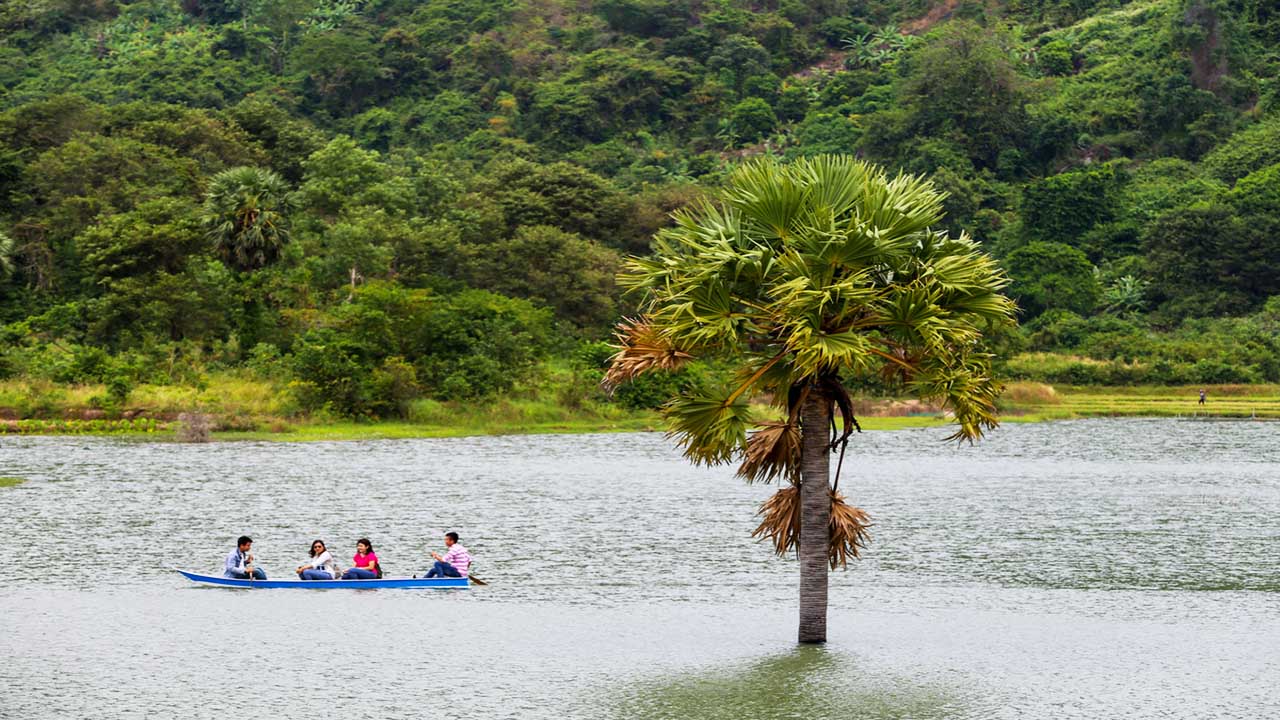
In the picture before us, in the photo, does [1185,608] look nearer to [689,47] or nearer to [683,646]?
[683,646]

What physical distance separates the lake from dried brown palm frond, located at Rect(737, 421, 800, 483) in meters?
3.60

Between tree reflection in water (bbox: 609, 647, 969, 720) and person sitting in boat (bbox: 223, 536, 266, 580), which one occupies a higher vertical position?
person sitting in boat (bbox: 223, 536, 266, 580)

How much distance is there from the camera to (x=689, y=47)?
194625mm

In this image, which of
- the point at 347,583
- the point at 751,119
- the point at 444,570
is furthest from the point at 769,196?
the point at 751,119

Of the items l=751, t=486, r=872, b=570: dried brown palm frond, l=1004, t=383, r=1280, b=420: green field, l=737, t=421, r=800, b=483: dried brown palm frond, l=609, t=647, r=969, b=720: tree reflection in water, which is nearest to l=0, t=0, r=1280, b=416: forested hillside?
l=1004, t=383, r=1280, b=420: green field

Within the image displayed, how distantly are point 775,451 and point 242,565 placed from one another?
605 inches

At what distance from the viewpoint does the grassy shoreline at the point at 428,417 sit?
81.4 meters

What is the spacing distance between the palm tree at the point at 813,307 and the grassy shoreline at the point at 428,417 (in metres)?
53.7

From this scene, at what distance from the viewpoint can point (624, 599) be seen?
3741cm

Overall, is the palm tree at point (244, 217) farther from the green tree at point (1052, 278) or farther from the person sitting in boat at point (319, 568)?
the green tree at point (1052, 278)

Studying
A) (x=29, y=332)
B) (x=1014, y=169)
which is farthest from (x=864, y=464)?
(x=1014, y=169)

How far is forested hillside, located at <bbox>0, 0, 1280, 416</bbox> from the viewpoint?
302ft

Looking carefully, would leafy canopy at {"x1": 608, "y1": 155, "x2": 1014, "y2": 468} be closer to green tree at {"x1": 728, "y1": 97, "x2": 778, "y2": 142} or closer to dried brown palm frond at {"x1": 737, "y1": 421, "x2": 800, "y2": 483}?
dried brown palm frond at {"x1": 737, "y1": 421, "x2": 800, "y2": 483}

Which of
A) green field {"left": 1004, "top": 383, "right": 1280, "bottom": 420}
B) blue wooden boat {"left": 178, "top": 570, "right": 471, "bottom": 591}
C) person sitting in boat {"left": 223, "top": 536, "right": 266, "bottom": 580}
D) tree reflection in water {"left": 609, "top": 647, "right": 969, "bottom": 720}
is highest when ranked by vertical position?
green field {"left": 1004, "top": 383, "right": 1280, "bottom": 420}
